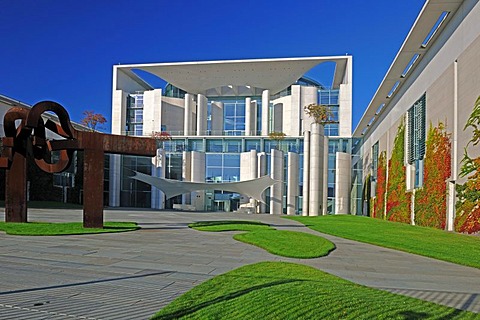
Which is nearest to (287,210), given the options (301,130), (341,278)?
(301,130)

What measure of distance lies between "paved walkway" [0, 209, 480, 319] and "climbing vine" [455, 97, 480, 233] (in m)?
5.99

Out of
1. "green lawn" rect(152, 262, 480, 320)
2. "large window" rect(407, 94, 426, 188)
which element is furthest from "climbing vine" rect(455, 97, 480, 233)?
"green lawn" rect(152, 262, 480, 320)

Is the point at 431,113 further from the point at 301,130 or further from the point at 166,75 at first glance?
the point at 166,75

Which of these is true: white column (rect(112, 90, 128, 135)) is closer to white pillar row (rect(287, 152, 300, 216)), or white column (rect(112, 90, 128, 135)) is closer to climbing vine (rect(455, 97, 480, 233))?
white pillar row (rect(287, 152, 300, 216))

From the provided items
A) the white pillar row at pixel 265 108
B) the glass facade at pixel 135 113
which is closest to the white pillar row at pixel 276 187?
the white pillar row at pixel 265 108

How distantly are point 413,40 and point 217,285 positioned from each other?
882 inches

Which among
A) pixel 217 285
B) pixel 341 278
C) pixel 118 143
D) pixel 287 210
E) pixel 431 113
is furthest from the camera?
pixel 287 210

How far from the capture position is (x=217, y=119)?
5381 cm

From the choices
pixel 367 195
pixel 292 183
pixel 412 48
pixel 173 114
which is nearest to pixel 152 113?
pixel 173 114

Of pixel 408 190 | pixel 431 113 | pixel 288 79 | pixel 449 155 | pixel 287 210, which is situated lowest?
pixel 287 210

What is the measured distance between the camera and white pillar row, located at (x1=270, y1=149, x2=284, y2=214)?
41750 millimetres

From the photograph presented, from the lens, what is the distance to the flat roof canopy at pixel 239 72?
48938 millimetres

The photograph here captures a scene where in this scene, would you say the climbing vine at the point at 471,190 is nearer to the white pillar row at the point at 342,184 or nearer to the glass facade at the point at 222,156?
the white pillar row at the point at 342,184

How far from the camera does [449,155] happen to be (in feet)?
65.7
